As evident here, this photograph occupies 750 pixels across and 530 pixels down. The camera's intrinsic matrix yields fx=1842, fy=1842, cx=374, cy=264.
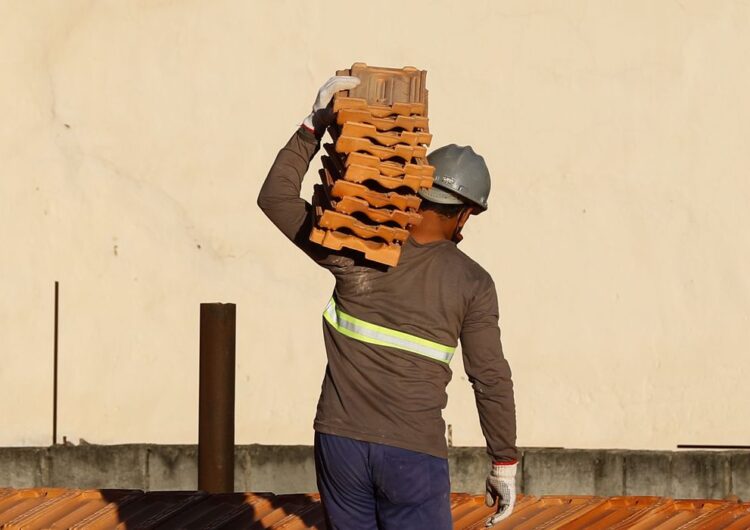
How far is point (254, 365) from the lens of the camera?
13914mm

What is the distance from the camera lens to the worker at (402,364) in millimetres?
6027

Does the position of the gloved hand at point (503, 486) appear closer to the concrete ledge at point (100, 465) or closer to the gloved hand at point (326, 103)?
the gloved hand at point (326, 103)

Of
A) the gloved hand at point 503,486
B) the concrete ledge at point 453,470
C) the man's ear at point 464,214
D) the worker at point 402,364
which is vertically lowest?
the concrete ledge at point 453,470

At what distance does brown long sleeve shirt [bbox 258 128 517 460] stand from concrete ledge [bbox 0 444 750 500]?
5981 mm

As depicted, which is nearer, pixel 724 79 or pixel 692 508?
pixel 692 508

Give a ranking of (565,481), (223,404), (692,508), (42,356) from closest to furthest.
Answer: (692,508)
(223,404)
(565,481)
(42,356)

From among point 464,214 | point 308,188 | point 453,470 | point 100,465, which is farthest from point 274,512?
point 308,188

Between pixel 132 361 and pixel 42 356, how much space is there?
0.67 meters

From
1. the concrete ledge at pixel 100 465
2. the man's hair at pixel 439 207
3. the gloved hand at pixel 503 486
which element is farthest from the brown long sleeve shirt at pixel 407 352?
the concrete ledge at pixel 100 465

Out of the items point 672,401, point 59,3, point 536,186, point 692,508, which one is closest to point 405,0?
point 536,186

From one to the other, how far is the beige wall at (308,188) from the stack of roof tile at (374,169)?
298 inches

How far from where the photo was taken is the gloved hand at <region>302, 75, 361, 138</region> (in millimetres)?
6316

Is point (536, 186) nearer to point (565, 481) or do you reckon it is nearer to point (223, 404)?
point (565, 481)

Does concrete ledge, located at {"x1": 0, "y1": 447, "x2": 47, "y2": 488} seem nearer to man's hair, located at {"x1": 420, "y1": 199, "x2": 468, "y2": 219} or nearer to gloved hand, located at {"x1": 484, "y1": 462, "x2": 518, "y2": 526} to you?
gloved hand, located at {"x1": 484, "y1": 462, "x2": 518, "y2": 526}
